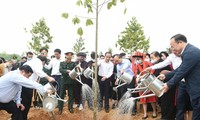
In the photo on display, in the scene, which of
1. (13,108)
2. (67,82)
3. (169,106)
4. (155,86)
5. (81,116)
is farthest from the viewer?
(67,82)

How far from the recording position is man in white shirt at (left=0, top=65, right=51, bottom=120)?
561 cm

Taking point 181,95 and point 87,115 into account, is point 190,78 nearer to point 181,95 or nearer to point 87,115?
point 181,95

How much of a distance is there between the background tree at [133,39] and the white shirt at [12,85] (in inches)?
1022

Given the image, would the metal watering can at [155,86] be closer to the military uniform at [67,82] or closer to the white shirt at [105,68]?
the white shirt at [105,68]

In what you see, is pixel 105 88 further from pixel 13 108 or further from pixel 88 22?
pixel 88 22

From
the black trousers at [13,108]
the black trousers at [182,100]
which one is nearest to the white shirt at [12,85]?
the black trousers at [13,108]

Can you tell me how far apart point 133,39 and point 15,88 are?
27.9 metres

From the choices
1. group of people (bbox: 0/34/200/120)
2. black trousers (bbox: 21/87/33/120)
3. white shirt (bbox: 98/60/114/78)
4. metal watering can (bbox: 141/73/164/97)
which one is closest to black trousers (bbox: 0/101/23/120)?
group of people (bbox: 0/34/200/120)

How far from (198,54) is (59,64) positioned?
551 centimetres

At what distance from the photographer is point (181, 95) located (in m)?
5.82

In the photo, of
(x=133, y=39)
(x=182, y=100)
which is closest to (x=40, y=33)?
(x=133, y=39)

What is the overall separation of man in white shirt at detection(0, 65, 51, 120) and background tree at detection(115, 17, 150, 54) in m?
25.8

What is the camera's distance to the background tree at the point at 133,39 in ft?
105

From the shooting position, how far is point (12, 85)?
19.1ft
